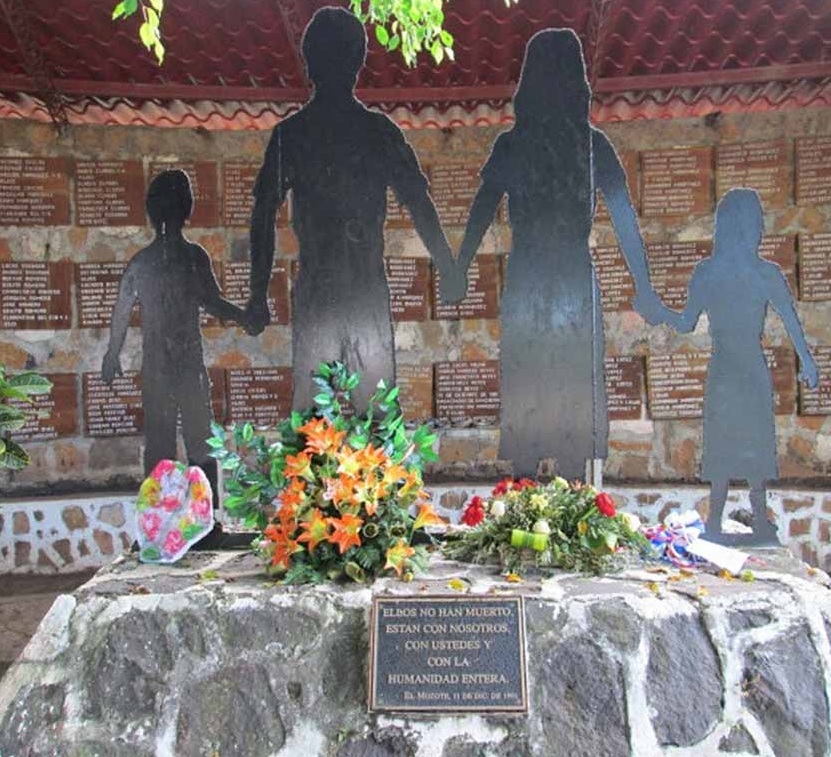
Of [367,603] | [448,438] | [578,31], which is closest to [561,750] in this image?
[367,603]

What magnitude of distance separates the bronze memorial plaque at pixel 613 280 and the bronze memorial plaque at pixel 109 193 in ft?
12.5

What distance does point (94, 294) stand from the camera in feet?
21.5

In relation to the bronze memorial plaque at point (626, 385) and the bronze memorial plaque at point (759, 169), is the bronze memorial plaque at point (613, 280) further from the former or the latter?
the bronze memorial plaque at point (759, 169)

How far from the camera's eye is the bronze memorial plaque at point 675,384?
21.5ft

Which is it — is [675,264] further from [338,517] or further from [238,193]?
[338,517]

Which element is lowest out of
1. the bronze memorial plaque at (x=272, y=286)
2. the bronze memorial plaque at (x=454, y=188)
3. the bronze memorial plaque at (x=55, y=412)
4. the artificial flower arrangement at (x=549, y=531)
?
the artificial flower arrangement at (x=549, y=531)

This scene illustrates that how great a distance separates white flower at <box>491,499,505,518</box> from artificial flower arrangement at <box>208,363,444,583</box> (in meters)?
0.24

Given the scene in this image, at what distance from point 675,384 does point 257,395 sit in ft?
11.4

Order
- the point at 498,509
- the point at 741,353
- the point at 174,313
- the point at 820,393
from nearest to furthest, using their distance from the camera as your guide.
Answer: the point at 498,509
the point at 741,353
the point at 174,313
the point at 820,393

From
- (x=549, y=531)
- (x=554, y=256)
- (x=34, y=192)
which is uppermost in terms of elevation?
(x=34, y=192)

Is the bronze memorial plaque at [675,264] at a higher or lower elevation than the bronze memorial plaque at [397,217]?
lower

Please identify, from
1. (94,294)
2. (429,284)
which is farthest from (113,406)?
(429,284)

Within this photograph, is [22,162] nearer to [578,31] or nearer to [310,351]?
[310,351]

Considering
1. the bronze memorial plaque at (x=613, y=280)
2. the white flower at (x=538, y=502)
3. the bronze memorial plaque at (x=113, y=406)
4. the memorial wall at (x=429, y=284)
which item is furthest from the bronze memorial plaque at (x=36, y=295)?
the white flower at (x=538, y=502)
